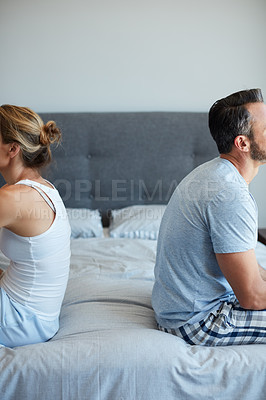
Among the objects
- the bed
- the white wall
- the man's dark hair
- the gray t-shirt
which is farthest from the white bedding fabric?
the white wall

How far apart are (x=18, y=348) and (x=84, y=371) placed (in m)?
0.25

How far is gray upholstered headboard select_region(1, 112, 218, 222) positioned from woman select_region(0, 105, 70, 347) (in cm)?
143

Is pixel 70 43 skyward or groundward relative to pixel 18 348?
skyward

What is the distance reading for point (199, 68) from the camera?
320 centimetres

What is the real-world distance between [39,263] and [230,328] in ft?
2.19

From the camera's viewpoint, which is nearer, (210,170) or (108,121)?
(210,170)

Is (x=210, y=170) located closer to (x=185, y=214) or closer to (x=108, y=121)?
(x=185, y=214)

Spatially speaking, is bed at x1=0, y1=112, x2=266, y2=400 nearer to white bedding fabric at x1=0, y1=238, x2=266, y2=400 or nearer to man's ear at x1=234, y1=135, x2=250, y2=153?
white bedding fabric at x1=0, y1=238, x2=266, y2=400

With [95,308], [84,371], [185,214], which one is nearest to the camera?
[84,371]

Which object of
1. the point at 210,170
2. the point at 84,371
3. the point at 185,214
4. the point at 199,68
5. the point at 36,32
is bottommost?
the point at 84,371

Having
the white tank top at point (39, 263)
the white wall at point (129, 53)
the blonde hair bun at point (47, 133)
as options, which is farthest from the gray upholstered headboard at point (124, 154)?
the white tank top at point (39, 263)

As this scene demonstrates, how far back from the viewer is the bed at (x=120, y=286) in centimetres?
141

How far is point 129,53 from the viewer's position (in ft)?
10.3

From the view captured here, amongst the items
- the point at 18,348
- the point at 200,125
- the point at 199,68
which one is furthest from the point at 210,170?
the point at 199,68
